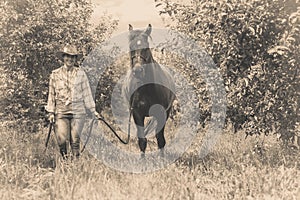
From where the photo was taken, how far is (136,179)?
5.95 metres

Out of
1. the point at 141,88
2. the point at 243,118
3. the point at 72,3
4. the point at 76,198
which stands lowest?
the point at 76,198

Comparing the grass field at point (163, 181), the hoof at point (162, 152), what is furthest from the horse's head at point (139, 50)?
the grass field at point (163, 181)

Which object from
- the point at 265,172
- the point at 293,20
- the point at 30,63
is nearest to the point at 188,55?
the point at 293,20

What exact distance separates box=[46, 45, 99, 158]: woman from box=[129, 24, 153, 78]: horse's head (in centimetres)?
93

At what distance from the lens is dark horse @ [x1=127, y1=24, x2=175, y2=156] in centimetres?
727

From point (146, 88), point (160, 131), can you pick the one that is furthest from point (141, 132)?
point (146, 88)

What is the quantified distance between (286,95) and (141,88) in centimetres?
265

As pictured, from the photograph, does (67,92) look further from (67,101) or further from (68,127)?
(68,127)

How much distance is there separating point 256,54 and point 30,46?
526 centimetres

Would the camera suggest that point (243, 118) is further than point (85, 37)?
No

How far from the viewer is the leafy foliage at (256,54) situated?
6.71 meters

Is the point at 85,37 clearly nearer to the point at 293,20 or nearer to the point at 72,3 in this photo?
the point at 72,3

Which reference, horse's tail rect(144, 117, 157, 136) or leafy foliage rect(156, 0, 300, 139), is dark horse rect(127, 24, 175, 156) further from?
leafy foliage rect(156, 0, 300, 139)

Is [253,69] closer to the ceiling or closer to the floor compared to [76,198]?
closer to the ceiling
